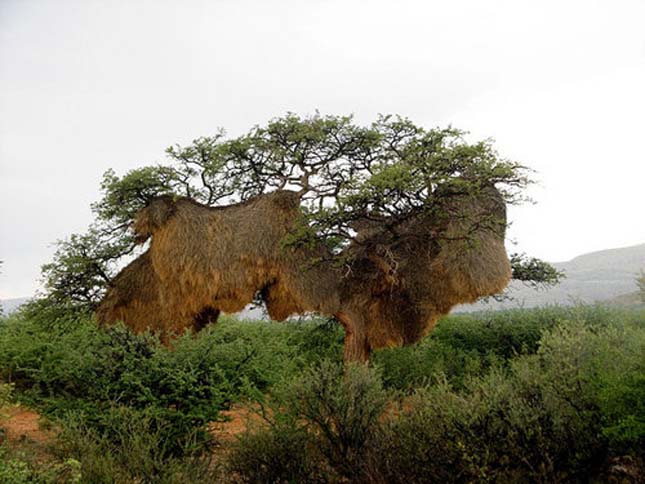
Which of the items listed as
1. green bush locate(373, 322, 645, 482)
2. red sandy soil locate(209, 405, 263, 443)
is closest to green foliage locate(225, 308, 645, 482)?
green bush locate(373, 322, 645, 482)

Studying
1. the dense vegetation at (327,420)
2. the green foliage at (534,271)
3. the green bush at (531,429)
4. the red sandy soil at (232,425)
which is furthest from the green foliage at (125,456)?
the green foliage at (534,271)

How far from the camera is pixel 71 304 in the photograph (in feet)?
47.7

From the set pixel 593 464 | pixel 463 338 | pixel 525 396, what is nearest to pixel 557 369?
pixel 525 396

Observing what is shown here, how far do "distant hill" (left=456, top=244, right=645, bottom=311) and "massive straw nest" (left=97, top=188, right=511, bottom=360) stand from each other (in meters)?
57.0

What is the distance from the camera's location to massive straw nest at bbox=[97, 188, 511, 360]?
1362 cm

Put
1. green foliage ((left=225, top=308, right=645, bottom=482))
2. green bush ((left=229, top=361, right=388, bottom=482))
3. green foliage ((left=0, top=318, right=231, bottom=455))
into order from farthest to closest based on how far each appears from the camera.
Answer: green foliage ((left=0, top=318, right=231, bottom=455)), green bush ((left=229, top=361, right=388, bottom=482)), green foliage ((left=225, top=308, right=645, bottom=482))

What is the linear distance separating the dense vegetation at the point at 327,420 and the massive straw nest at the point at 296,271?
12.0ft

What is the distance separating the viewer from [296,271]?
45.4ft

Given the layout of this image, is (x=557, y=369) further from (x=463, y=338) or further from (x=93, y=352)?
(x=463, y=338)

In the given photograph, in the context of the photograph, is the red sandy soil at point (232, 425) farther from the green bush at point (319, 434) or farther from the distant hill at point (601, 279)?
the distant hill at point (601, 279)

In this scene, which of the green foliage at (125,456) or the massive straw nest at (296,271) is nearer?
the green foliage at (125,456)

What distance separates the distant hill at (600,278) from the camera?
79.8 m

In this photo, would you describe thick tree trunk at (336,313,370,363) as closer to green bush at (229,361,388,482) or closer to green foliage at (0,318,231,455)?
green foliage at (0,318,231,455)

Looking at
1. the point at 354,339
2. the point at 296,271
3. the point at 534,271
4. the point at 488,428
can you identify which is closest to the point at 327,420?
the point at 488,428
